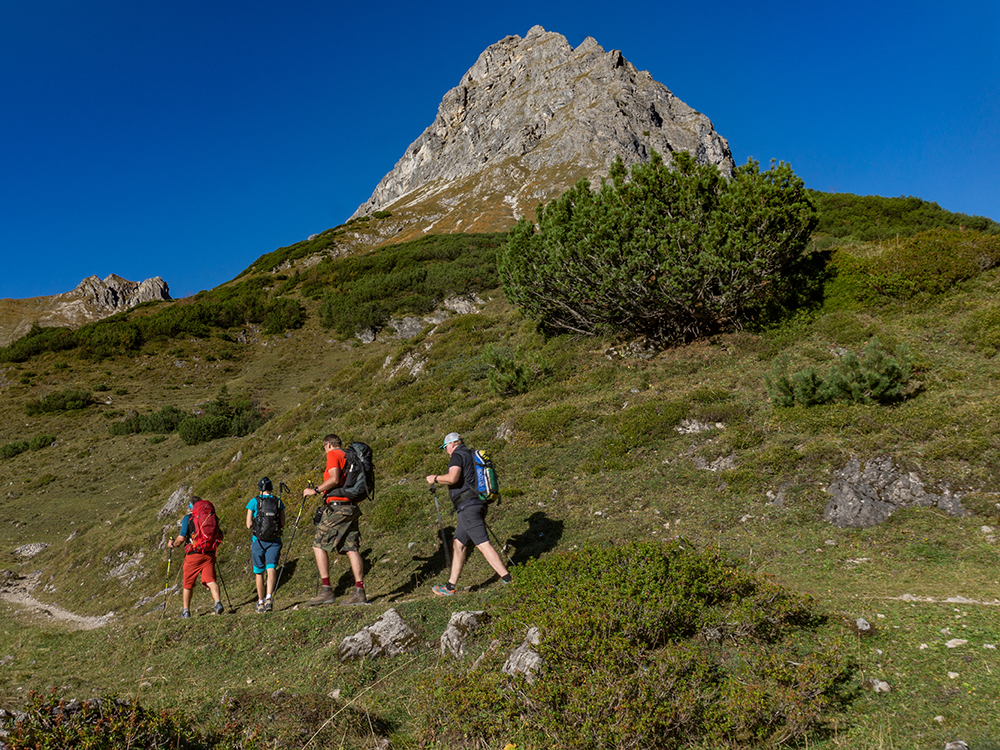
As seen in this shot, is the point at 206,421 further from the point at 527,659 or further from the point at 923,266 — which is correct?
the point at 923,266

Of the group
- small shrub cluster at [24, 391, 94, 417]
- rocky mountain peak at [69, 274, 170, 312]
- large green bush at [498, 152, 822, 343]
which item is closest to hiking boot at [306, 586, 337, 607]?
large green bush at [498, 152, 822, 343]

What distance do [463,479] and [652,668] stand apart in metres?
3.83

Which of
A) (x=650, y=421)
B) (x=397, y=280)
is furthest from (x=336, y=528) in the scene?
(x=397, y=280)

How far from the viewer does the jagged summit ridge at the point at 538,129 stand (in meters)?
89.2

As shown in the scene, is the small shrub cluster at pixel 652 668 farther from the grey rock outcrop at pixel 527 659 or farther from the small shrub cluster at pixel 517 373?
the small shrub cluster at pixel 517 373

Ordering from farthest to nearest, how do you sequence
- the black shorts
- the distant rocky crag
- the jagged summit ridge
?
the distant rocky crag
the jagged summit ridge
the black shorts

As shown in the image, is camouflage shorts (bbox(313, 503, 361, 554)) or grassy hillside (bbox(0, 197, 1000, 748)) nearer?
grassy hillside (bbox(0, 197, 1000, 748))

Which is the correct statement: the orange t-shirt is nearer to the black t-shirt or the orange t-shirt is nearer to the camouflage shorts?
the camouflage shorts

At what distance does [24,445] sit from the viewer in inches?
1107

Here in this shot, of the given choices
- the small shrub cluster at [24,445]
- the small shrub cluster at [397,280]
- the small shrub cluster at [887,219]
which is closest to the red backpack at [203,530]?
the small shrub cluster at [887,219]

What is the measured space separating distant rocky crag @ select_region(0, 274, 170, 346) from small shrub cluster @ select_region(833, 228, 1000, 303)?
119 meters

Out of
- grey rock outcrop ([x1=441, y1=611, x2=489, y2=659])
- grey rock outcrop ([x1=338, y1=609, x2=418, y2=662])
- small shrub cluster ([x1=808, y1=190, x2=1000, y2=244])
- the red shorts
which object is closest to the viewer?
grey rock outcrop ([x1=441, y1=611, x2=489, y2=659])

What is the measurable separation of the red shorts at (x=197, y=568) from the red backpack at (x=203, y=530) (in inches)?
4.2

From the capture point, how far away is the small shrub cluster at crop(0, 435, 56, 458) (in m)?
27.5
